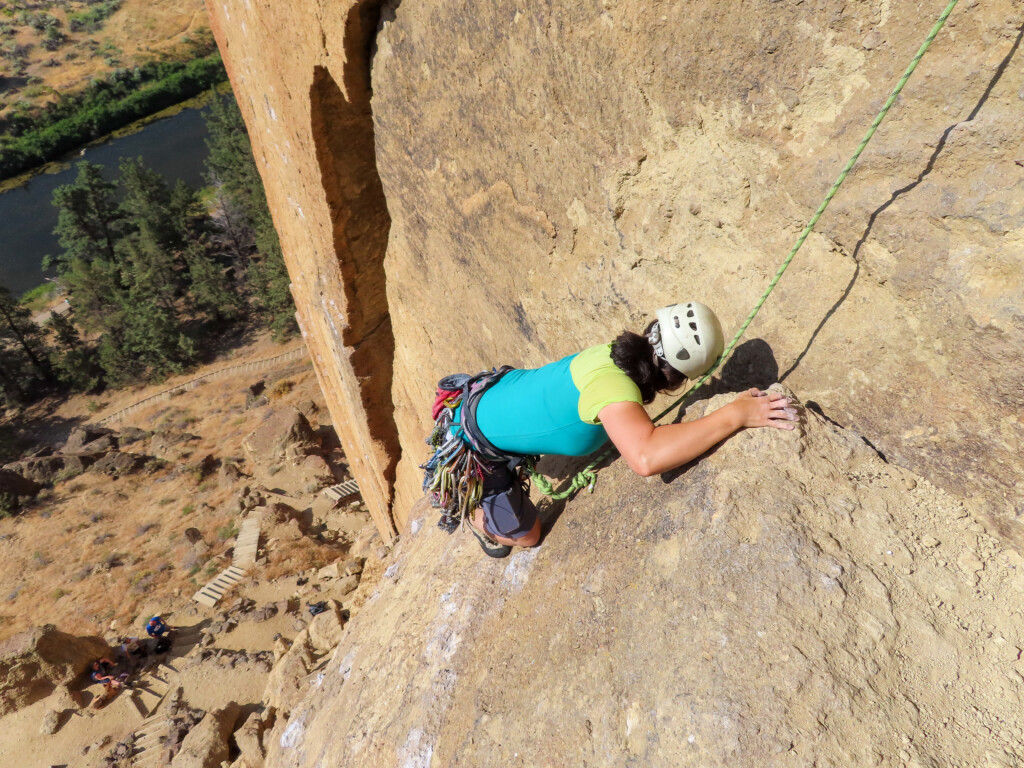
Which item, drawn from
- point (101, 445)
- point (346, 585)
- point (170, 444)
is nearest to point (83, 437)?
point (101, 445)

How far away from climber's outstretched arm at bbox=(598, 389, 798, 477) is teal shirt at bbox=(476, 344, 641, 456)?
0.08 metres

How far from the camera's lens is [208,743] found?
693 cm

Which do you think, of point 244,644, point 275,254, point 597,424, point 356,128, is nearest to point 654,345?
point 597,424

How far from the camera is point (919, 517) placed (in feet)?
6.77

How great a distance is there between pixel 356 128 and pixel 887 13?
130 inches

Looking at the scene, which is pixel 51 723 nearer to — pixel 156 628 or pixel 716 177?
pixel 156 628

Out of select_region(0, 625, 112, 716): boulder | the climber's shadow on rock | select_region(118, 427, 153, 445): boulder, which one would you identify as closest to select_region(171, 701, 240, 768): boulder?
select_region(0, 625, 112, 716): boulder

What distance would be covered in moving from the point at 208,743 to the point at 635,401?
699cm

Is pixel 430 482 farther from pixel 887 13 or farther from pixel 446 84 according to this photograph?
pixel 887 13

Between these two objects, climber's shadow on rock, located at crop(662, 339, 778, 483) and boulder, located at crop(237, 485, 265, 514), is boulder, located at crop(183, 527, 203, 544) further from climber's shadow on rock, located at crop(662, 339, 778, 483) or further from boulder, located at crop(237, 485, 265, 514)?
climber's shadow on rock, located at crop(662, 339, 778, 483)

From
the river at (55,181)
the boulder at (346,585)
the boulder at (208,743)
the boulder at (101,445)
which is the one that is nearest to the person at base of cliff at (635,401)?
the boulder at (208,743)

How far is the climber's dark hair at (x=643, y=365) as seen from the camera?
2.33 m

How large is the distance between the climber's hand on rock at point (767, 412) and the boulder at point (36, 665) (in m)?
11.4

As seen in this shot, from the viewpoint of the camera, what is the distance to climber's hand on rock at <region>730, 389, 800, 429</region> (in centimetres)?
219
